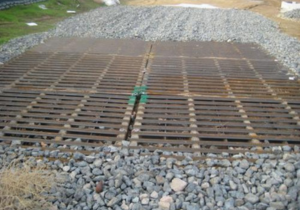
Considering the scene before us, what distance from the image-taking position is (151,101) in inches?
176

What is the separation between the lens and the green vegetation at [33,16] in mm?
9352

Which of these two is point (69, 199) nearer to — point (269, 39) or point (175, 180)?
point (175, 180)

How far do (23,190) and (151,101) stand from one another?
2.42 meters

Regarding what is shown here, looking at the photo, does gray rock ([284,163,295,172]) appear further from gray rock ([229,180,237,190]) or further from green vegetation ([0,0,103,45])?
green vegetation ([0,0,103,45])

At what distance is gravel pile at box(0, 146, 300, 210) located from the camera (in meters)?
2.59

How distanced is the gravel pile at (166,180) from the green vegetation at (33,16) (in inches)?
237

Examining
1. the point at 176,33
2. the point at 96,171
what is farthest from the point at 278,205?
the point at 176,33

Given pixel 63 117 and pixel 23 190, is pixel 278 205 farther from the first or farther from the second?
pixel 63 117

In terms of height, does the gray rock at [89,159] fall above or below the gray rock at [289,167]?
above

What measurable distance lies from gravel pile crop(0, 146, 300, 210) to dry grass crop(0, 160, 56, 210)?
0.11m

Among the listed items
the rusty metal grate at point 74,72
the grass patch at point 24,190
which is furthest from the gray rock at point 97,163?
the rusty metal grate at point 74,72

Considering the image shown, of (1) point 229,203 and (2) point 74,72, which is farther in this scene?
(2) point 74,72

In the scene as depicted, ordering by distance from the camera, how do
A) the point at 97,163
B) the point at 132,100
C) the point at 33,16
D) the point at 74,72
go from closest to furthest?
the point at 97,163 → the point at 132,100 → the point at 74,72 → the point at 33,16

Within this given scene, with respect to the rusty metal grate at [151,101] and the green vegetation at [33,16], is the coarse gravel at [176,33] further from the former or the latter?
the rusty metal grate at [151,101]
